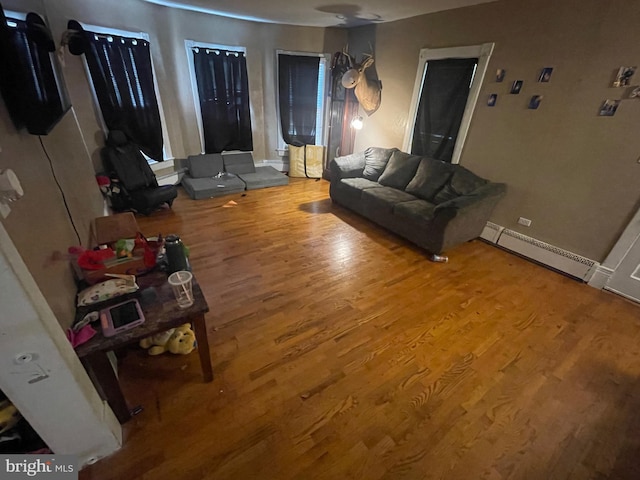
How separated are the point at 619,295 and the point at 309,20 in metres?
5.15

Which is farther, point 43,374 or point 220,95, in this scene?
point 220,95

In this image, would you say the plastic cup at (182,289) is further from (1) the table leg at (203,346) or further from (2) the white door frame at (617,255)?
(2) the white door frame at (617,255)

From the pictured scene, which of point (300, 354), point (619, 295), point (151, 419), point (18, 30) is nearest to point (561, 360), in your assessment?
point (619, 295)

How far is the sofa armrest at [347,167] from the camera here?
4.02m

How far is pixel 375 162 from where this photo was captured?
4.12m

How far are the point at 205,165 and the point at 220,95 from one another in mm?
1179

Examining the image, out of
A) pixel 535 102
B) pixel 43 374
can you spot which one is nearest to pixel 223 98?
pixel 535 102

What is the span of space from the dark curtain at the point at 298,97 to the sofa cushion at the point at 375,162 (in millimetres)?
1640

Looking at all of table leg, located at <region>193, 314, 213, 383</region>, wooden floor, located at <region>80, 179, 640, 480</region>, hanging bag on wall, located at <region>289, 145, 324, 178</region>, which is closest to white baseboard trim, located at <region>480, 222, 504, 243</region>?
wooden floor, located at <region>80, 179, 640, 480</region>

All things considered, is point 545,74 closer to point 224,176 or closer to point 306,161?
point 306,161

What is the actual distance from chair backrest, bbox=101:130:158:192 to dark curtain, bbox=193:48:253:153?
4.27 ft

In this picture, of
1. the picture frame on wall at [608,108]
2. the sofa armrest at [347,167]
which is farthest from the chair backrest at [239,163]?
the picture frame on wall at [608,108]

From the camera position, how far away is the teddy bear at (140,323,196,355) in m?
1.73

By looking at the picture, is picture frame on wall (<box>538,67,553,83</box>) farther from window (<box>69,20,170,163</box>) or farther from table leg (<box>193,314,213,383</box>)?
window (<box>69,20,170,163</box>)
